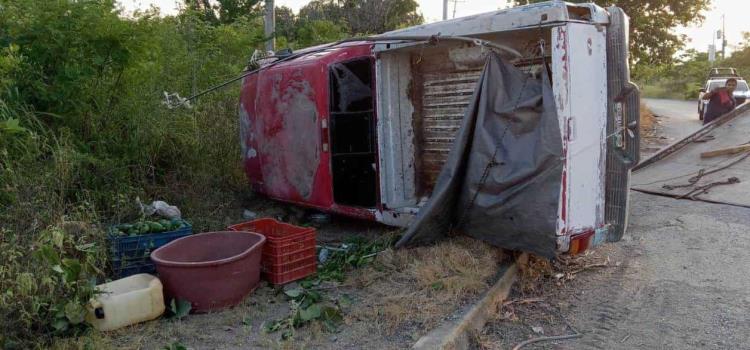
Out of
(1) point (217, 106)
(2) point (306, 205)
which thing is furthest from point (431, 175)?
(1) point (217, 106)

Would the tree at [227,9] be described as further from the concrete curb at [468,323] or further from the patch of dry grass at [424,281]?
the concrete curb at [468,323]

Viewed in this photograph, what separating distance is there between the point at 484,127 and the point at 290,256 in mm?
1936

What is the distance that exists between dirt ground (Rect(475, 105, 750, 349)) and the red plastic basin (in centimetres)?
182

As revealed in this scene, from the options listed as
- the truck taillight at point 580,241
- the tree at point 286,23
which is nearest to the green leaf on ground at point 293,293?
the truck taillight at point 580,241

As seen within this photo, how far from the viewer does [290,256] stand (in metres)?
5.14

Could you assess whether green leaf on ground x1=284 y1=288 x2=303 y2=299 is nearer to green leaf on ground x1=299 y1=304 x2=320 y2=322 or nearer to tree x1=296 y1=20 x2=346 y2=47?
green leaf on ground x1=299 y1=304 x2=320 y2=322

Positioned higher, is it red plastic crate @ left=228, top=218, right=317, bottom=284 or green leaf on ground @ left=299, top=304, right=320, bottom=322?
red plastic crate @ left=228, top=218, right=317, bottom=284

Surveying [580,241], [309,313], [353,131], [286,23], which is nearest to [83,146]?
[353,131]

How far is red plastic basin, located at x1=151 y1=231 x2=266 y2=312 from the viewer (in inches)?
175

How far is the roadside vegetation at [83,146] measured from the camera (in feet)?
12.9

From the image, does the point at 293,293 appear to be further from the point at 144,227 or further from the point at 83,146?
the point at 83,146

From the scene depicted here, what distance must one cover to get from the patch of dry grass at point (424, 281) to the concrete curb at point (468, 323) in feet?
0.32

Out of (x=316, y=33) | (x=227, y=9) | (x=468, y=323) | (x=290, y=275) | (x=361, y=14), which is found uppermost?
(x=361, y=14)

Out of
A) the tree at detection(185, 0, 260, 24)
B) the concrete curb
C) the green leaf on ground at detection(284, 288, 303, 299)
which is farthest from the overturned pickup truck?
the tree at detection(185, 0, 260, 24)
